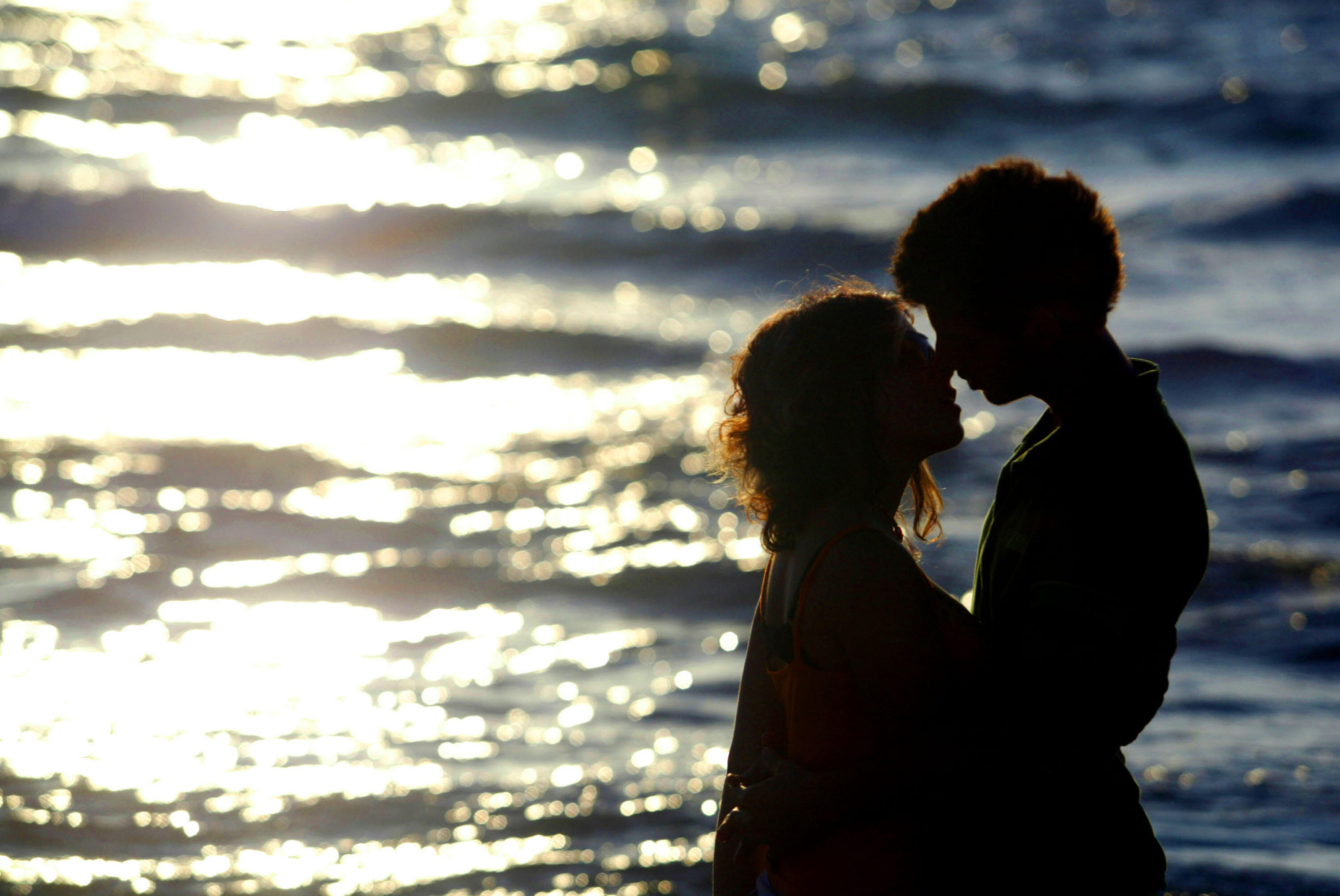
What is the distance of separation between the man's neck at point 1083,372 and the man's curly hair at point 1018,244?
0.05 meters

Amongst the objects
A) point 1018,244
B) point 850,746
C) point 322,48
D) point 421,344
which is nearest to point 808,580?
point 850,746

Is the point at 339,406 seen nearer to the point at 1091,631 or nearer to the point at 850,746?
the point at 850,746

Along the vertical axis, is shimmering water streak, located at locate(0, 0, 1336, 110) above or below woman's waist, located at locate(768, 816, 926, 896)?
above

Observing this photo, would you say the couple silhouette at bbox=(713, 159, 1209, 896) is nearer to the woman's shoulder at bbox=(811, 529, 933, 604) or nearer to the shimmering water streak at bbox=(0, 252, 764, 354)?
the woman's shoulder at bbox=(811, 529, 933, 604)

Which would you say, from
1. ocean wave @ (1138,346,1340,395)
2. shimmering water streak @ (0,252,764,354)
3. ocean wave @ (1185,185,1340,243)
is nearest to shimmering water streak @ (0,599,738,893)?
ocean wave @ (1138,346,1340,395)

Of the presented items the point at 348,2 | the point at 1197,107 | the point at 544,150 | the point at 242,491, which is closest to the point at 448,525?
the point at 242,491

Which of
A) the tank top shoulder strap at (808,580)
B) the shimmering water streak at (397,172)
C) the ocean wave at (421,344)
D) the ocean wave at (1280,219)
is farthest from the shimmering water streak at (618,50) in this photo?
the tank top shoulder strap at (808,580)

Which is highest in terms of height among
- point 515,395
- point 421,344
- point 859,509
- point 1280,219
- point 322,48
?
point 322,48

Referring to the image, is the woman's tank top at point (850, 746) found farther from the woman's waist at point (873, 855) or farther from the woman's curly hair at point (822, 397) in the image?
the woman's curly hair at point (822, 397)

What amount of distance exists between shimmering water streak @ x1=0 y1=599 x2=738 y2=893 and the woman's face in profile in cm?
308

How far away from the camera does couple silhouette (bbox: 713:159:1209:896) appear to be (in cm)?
227

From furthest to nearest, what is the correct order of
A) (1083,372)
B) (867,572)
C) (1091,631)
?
(1083,372) → (867,572) → (1091,631)

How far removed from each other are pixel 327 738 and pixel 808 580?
4267 mm

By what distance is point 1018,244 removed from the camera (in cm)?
239
